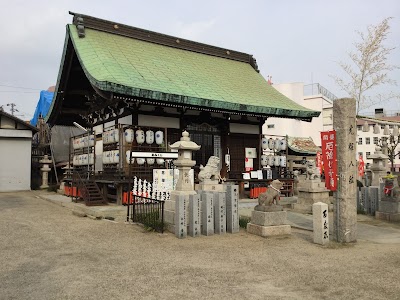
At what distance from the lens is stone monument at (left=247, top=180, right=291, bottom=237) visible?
8422mm

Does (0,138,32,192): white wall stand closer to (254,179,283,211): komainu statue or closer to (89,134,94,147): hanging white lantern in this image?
(89,134,94,147): hanging white lantern

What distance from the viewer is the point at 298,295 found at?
15.0ft

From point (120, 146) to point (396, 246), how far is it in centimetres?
1073

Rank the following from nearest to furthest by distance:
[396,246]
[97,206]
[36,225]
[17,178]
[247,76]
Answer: [396,246] < [36,225] < [97,206] < [247,76] < [17,178]

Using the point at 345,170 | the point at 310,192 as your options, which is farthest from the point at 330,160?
the point at 310,192

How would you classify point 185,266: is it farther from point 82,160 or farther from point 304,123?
point 304,123

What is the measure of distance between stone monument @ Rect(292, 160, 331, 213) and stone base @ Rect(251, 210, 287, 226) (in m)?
5.19

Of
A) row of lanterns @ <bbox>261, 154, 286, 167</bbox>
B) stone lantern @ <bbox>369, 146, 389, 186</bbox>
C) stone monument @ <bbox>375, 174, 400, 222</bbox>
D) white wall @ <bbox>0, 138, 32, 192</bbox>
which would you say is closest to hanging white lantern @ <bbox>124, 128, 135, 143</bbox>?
row of lanterns @ <bbox>261, 154, 286, 167</bbox>

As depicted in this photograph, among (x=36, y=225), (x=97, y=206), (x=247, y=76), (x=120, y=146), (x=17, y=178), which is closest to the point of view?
(x=36, y=225)

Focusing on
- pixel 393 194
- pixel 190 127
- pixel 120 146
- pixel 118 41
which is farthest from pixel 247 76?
pixel 393 194

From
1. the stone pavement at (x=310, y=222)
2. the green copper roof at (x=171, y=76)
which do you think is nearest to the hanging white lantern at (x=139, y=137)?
the green copper roof at (x=171, y=76)

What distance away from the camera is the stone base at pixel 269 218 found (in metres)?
8.45

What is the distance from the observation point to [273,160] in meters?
18.4

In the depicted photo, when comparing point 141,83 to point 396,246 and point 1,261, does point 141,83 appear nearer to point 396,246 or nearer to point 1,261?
point 1,261
